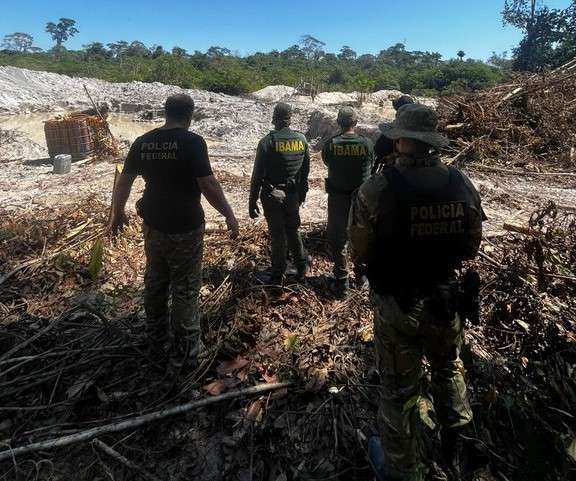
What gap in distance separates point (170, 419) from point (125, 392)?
1.37 ft

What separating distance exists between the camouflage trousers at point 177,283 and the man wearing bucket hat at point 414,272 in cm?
126

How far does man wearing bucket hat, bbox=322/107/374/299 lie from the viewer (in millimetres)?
3758

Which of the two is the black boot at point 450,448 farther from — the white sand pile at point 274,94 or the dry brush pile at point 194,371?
the white sand pile at point 274,94

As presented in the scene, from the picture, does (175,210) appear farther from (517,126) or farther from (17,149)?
(17,149)

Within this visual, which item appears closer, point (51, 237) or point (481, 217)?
point (481, 217)

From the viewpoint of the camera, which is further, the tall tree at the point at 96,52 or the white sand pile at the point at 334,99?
the tall tree at the point at 96,52

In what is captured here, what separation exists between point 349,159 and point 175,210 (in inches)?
66.7

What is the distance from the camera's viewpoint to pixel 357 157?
12.3ft

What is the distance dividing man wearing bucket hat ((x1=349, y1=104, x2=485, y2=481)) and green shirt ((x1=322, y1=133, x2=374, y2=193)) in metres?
1.72

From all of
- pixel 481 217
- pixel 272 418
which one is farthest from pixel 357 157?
pixel 272 418

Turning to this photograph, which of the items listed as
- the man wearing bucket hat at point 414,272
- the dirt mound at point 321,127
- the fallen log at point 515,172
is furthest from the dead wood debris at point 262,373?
the dirt mound at point 321,127

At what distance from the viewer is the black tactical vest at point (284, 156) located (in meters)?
3.67

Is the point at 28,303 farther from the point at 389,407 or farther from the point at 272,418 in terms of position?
the point at 389,407

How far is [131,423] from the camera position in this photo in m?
2.50
